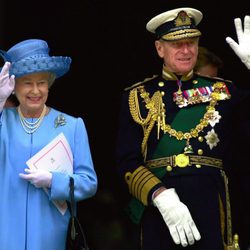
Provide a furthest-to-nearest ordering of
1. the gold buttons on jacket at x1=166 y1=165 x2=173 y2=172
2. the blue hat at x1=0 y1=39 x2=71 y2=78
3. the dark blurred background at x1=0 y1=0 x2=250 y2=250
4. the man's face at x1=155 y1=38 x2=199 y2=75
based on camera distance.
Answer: the dark blurred background at x1=0 y1=0 x2=250 y2=250 < the man's face at x1=155 y1=38 x2=199 y2=75 < the gold buttons on jacket at x1=166 y1=165 x2=173 y2=172 < the blue hat at x1=0 y1=39 x2=71 y2=78

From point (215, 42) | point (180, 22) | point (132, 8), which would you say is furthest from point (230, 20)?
point (180, 22)

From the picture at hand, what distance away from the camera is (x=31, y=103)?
5.83m

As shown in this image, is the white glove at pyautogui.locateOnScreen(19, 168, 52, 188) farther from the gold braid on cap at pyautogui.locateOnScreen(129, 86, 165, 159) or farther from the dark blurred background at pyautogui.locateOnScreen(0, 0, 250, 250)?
the dark blurred background at pyautogui.locateOnScreen(0, 0, 250, 250)

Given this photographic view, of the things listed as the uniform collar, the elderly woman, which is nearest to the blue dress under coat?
the elderly woman

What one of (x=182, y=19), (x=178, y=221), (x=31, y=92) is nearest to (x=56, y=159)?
(x=31, y=92)

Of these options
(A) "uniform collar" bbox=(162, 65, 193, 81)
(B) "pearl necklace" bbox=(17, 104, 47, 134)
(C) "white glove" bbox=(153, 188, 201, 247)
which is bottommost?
(C) "white glove" bbox=(153, 188, 201, 247)

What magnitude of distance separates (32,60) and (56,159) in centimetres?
52

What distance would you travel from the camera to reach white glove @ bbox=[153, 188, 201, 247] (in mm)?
5754

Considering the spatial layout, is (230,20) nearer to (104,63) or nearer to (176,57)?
(104,63)

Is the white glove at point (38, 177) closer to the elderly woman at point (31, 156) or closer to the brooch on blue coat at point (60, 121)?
the elderly woman at point (31, 156)

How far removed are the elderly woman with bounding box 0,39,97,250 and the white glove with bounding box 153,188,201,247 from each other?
405 millimetres

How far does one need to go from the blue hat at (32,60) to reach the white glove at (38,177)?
513mm

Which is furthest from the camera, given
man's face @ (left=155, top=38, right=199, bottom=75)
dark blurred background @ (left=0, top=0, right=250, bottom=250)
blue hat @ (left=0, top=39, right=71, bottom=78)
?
dark blurred background @ (left=0, top=0, right=250, bottom=250)

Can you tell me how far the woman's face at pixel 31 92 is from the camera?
5828 millimetres
